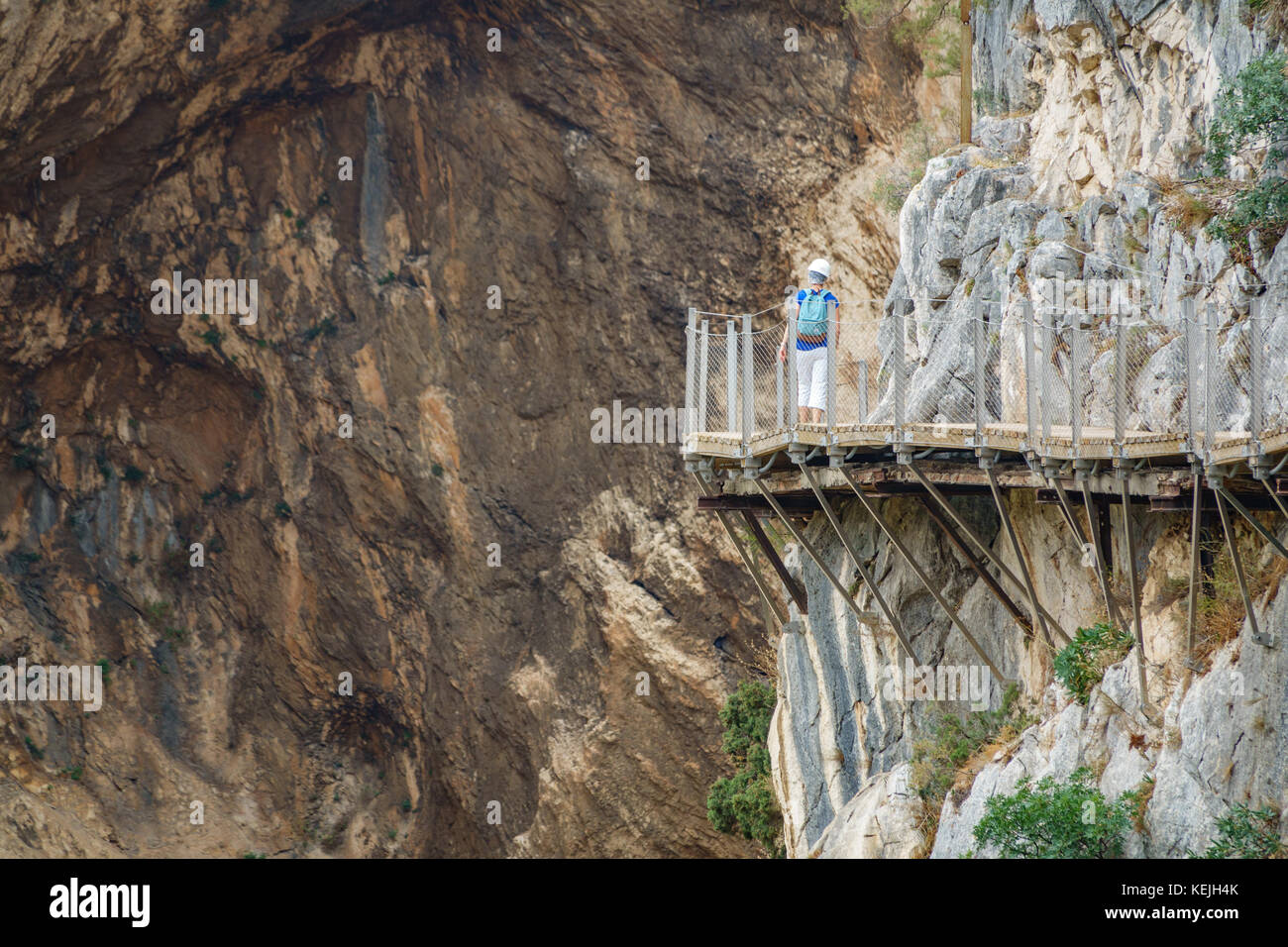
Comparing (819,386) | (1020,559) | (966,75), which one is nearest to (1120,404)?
(1020,559)

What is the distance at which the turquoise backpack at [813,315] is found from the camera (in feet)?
55.6

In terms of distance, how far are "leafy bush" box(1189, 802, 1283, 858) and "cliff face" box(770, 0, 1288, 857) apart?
27cm

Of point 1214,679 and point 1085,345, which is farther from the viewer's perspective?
point 1085,345

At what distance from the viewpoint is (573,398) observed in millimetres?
35562

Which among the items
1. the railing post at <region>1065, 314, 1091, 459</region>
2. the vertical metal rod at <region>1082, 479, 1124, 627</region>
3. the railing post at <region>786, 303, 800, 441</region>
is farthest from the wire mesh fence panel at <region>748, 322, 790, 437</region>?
the vertical metal rod at <region>1082, 479, 1124, 627</region>

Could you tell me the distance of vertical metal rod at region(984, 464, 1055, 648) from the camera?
16250mm

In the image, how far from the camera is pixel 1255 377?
12.7 m

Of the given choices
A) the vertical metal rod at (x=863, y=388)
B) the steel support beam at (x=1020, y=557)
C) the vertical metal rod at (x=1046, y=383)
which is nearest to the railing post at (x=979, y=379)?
the steel support beam at (x=1020, y=557)

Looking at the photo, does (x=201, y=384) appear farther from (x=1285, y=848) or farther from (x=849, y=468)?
(x=1285, y=848)

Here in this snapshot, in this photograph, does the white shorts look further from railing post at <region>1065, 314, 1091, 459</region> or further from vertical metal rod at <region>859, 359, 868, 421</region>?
railing post at <region>1065, 314, 1091, 459</region>

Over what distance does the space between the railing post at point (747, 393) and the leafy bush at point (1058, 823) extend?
5.33m

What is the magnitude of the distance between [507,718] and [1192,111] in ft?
71.9

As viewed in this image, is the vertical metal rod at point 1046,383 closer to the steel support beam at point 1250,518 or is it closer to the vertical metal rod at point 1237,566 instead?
the vertical metal rod at point 1237,566
